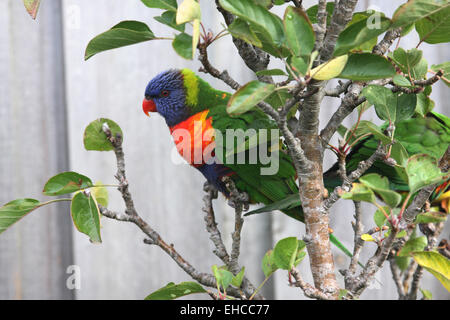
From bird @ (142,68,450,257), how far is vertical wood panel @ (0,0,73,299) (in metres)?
0.40

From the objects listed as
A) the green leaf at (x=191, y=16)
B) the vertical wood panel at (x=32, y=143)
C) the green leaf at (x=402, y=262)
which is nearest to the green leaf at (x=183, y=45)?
the green leaf at (x=191, y=16)

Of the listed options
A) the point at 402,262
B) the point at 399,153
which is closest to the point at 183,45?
the point at 399,153

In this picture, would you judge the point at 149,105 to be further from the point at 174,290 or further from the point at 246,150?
the point at 174,290

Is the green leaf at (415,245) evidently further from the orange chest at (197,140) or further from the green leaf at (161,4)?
the green leaf at (161,4)

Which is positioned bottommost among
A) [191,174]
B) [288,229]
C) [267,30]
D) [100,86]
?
[288,229]

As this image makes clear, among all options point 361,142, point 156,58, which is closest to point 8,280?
point 156,58

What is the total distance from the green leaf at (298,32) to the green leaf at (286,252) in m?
0.18

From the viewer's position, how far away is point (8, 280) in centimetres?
97

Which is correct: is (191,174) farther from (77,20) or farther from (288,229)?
(77,20)

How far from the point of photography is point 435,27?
361 millimetres

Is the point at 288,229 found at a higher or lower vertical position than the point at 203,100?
lower

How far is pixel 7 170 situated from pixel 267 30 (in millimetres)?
882

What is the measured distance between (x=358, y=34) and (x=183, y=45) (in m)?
0.14

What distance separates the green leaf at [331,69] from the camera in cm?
28
